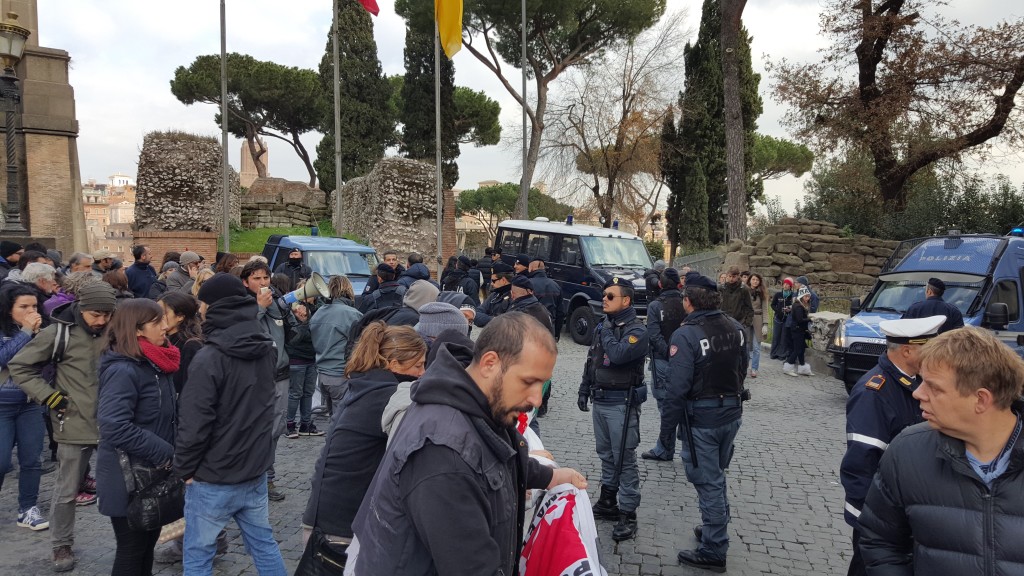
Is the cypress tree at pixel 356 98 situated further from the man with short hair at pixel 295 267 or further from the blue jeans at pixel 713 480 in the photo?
the blue jeans at pixel 713 480

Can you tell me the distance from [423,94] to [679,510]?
1044 inches

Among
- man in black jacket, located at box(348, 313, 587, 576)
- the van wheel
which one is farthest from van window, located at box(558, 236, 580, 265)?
man in black jacket, located at box(348, 313, 587, 576)

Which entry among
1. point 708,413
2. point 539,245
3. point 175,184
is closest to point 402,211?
point 175,184

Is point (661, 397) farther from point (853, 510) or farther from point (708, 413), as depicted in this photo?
point (853, 510)

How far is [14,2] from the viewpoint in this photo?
1606 centimetres

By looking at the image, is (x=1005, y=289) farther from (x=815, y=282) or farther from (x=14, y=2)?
(x=14, y=2)

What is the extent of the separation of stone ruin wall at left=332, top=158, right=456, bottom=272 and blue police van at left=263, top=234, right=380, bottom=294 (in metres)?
10.9

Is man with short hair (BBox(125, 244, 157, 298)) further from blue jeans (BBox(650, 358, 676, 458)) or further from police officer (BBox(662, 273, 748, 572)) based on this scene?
police officer (BBox(662, 273, 748, 572))

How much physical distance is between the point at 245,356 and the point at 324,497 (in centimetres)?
99

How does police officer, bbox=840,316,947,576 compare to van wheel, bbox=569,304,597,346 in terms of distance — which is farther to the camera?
van wheel, bbox=569,304,597,346

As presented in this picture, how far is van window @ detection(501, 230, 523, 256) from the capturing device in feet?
48.5

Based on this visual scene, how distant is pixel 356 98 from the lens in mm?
27766

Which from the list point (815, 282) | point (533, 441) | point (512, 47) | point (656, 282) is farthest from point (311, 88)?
point (533, 441)

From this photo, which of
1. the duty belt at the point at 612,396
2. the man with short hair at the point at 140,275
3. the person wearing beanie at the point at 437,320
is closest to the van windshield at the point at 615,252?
the man with short hair at the point at 140,275
